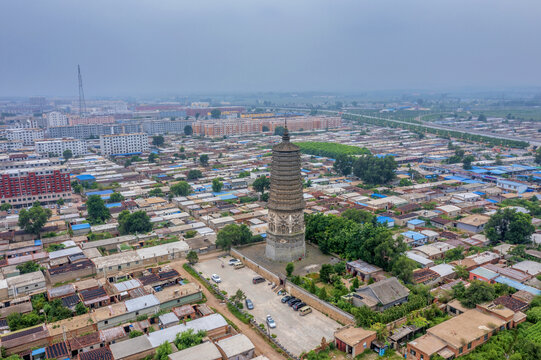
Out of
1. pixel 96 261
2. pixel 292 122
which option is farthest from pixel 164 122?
pixel 96 261

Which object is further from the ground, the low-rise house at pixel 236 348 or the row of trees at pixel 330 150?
the row of trees at pixel 330 150

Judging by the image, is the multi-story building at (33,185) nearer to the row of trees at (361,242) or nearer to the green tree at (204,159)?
the green tree at (204,159)

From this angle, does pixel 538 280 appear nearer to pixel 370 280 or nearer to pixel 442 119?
pixel 370 280

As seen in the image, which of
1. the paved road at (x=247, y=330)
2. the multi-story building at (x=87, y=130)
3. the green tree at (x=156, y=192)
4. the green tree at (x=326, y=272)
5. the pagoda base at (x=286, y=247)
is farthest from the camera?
the multi-story building at (x=87, y=130)

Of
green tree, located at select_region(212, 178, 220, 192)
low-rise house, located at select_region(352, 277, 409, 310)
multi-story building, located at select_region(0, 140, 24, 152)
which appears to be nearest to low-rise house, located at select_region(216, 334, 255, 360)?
low-rise house, located at select_region(352, 277, 409, 310)

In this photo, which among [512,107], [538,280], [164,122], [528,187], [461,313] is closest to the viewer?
[461,313]

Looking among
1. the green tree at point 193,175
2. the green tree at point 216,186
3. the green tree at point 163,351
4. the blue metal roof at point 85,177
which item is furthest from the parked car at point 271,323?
the blue metal roof at point 85,177

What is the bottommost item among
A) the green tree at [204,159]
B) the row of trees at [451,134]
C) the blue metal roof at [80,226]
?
the blue metal roof at [80,226]

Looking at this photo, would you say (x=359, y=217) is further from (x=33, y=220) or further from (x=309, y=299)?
(x=33, y=220)
